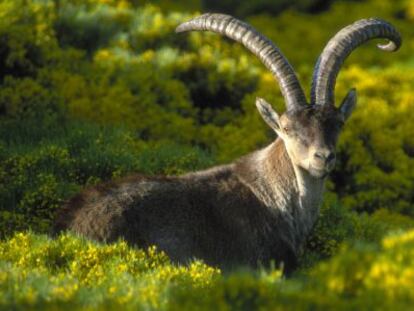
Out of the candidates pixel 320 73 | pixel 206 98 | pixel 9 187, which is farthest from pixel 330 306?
pixel 206 98

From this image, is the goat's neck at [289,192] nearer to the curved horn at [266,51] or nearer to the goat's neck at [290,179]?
the goat's neck at [290,179]

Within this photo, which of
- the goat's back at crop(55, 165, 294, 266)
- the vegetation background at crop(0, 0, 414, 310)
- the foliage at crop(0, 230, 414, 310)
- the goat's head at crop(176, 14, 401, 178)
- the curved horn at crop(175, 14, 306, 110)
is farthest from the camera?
the curved horn at crop(175, 14, 306, 110)

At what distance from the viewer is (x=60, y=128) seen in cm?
1214

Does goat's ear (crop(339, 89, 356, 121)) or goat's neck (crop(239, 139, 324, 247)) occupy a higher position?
goat's ear (crop(339, 89, 356, 121))

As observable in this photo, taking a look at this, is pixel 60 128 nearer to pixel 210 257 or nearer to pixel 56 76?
pixel 56 76

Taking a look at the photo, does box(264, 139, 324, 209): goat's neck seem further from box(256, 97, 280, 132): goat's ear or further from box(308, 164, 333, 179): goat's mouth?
box(308, 164, 333, 179): goat's mouth

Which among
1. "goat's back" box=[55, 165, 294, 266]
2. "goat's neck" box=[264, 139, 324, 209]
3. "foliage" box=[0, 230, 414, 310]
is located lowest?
"foliage" box=[0, 230, 414, 310]

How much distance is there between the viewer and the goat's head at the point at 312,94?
8477mm

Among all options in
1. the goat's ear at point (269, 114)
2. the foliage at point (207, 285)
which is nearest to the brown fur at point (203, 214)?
the goat's ear at point (269, 114)

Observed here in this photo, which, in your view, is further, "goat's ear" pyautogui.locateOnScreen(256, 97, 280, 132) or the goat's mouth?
"goat's ear" pyautogui.locateOnScreen(256, 97, 280, 132)

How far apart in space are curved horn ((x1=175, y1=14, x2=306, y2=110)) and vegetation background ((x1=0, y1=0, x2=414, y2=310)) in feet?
5.91

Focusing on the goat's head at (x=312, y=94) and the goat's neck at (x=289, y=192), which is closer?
the goat's head at (x=312, y=94)

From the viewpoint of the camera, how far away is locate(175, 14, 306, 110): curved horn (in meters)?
8.91

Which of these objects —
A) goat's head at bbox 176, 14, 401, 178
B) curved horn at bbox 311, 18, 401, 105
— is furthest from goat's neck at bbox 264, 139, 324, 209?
curved horn at bbox 311, 18, 401, 105
